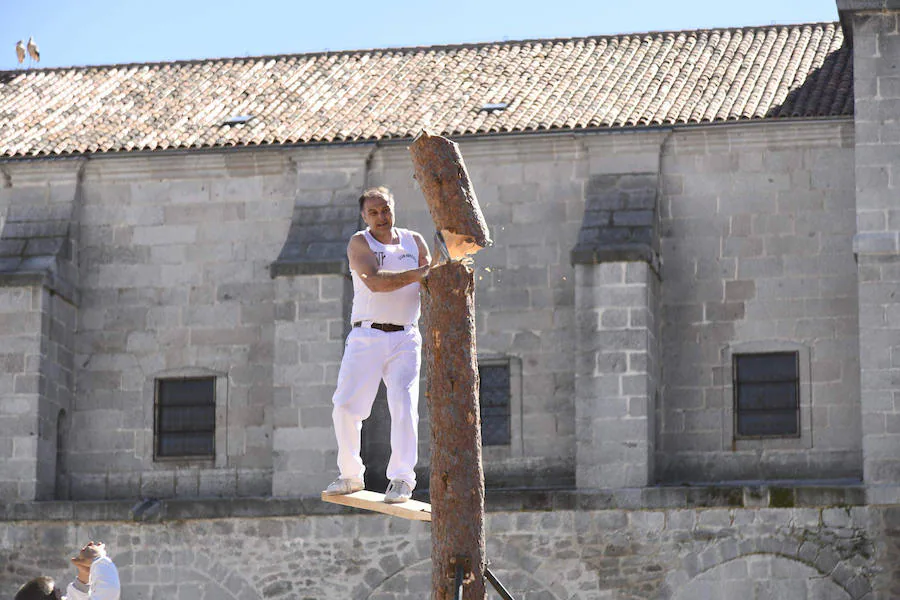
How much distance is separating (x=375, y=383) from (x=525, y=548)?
39.0 feet

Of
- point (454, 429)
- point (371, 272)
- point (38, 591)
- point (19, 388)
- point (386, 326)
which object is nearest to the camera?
point (454, 429)

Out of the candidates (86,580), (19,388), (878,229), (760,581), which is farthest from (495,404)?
(86,580)

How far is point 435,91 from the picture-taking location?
27.5 meters

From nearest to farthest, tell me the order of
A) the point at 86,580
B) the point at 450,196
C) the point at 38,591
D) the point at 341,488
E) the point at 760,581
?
the point at 450,196, the point at 341,488, the point at 38,591, the point at 86,580, the point at 760,581

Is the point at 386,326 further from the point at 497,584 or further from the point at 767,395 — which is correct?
the point at 767,395

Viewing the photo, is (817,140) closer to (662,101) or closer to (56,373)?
(662,101)

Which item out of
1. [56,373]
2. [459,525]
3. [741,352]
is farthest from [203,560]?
[459,525]

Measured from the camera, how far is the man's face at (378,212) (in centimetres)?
1227

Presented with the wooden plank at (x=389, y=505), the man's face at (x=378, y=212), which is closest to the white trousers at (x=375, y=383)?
the wooden plank at (x=389, y=505)

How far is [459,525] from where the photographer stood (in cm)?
1141

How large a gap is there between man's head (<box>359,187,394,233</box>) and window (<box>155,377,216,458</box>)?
559 inches

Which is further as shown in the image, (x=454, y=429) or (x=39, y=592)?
(x=39, y=592)

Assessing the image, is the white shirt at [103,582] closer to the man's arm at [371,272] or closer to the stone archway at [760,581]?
the man's arm at [371,272]

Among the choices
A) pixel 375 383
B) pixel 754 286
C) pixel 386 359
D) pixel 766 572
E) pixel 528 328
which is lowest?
pixel 766 572
